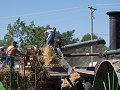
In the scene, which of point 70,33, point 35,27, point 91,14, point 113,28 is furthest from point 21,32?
point 113,28

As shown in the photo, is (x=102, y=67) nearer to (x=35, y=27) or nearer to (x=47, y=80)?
(x=47, y=80)

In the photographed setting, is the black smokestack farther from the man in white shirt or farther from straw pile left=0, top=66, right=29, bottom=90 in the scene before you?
the man in white shirt

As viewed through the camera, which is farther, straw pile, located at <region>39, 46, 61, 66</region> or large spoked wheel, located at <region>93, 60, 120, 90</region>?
straw pile, located at <region>39, 46, 61, 66</region>

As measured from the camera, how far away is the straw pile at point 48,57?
1115 centimetres

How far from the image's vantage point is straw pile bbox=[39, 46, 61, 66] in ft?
36.6

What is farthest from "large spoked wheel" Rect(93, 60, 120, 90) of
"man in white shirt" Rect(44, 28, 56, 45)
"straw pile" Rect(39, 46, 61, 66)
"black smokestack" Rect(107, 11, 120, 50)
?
"man in white shirt" Rect(44, 28, 56, 45)

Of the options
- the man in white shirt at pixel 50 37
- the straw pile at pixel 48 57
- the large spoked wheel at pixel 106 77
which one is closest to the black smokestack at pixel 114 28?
the large spoked wheel at pixel 106 77

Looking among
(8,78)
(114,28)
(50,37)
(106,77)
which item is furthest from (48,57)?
(106,77)

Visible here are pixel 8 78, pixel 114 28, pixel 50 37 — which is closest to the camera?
pixel 114 28

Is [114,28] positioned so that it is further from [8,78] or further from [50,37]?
[50,37]

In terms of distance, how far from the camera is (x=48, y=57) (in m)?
11.2

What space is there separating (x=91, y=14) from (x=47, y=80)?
94.7 ft

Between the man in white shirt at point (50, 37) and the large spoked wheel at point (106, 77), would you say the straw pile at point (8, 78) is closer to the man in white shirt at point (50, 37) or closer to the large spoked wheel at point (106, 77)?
the man in white shirt at point (50, 37)

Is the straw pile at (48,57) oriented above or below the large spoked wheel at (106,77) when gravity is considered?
above
